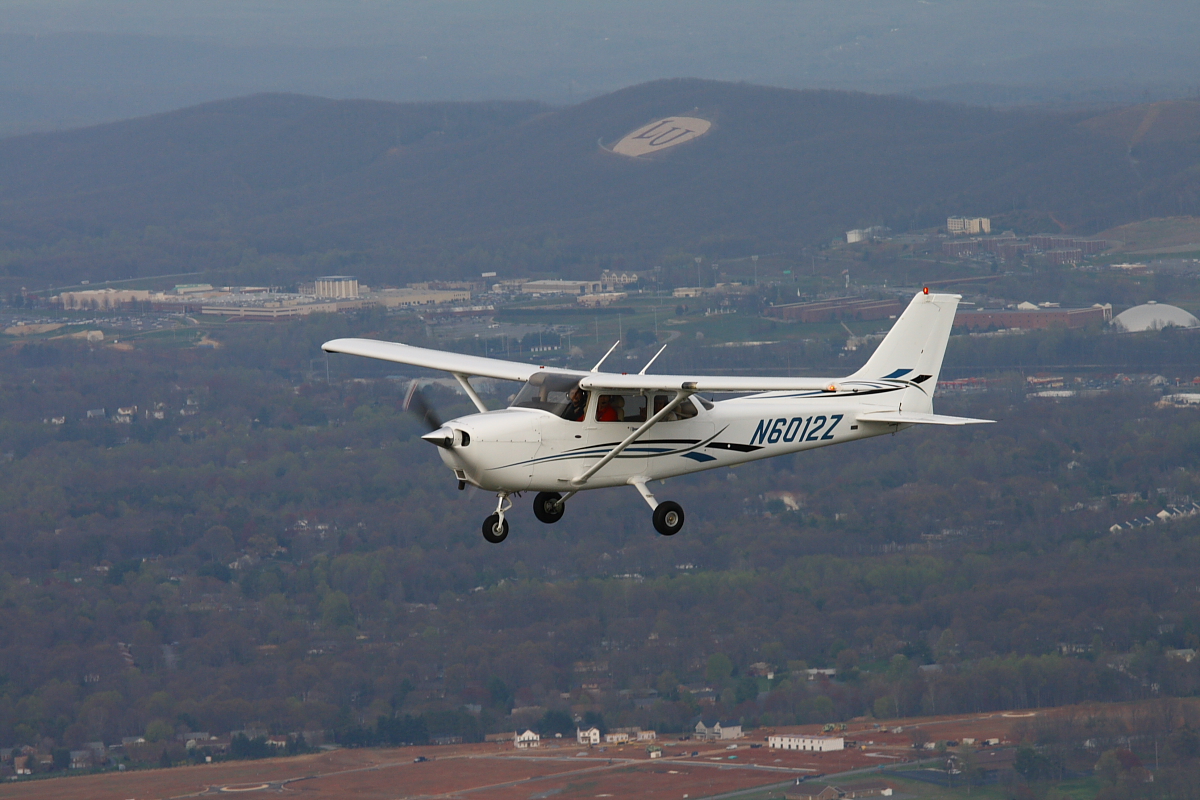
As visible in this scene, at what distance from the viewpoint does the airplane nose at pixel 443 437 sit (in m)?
31.3

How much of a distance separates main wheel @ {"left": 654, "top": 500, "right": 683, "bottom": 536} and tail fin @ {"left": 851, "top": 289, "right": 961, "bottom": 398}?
6.60m

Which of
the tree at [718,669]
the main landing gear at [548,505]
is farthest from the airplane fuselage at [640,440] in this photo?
the tree at [718,669]

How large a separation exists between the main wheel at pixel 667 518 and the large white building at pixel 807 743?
113m

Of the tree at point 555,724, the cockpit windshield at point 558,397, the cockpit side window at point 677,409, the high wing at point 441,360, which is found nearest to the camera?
the cockpit windshield at point 558,397

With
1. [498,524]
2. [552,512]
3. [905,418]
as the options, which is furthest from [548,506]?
[905,418]

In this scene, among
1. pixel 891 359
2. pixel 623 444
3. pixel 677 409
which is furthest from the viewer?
pixel 891 359

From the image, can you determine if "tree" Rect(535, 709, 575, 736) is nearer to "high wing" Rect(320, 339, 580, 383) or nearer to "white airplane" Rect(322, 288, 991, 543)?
"high wing" Rect(320, 339, 580, 383)

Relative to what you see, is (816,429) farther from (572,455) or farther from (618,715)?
(618,715)

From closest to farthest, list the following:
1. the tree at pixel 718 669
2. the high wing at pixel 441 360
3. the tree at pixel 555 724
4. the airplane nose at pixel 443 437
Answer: the airplane nose at pixel 443 437 < the high wing at pixel 441 360 < the tree at pixel 555 724 < the tree at pixel 718 669

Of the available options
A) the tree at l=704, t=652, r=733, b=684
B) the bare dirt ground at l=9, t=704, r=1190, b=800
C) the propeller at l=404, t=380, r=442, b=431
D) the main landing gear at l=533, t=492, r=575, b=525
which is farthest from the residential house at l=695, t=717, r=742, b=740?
the propeller at l=404, t=380, r=442, b=431

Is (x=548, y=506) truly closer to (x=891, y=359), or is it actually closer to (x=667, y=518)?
(x=667, y=518)

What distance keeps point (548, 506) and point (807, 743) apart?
11517 cm

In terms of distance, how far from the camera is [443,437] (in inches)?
1241

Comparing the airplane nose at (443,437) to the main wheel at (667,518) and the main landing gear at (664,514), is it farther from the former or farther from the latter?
the main wheel at (667,518)
